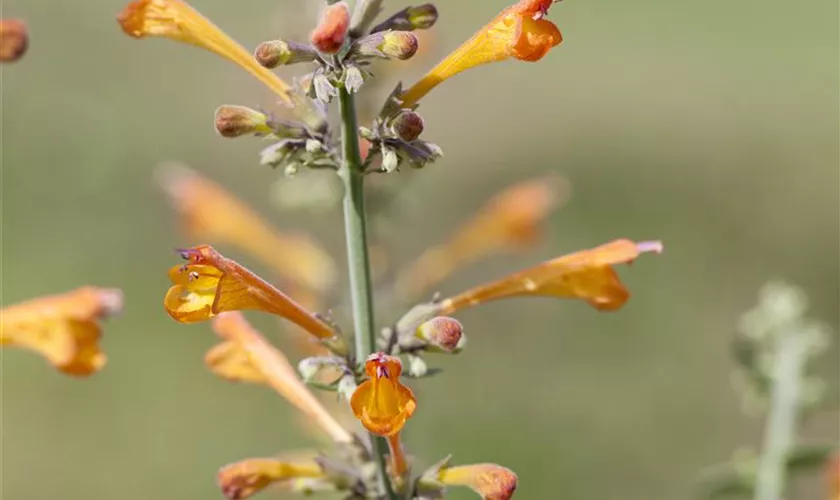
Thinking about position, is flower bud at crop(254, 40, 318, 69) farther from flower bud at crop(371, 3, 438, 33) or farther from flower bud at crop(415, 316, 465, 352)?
flower bud at crop(415, 316, 465, 352)

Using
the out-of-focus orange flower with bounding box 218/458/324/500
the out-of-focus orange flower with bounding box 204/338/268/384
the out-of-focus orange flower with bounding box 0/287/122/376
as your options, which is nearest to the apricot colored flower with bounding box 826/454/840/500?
the out-of-focus orange flower with bounding box 218/458/324/500

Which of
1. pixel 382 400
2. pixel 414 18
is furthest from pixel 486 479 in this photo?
pixel 414 18

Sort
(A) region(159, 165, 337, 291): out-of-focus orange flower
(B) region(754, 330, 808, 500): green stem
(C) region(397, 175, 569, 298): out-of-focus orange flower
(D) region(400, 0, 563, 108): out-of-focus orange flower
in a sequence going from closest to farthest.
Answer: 1. (D) region(400, 0, 563, 108): out-of-focus orange flower
2. (B) region(754, 330, 808, 500): green stem
3. (C) region(397, 175, 569, 298): out-of-focus orange flower
4. (A) region(159, 165, 337, 291): out-of-focus orange flower

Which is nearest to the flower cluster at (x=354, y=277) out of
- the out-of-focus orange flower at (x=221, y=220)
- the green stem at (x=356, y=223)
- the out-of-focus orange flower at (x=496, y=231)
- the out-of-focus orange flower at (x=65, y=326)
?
the green stem at (x=356, y=223)

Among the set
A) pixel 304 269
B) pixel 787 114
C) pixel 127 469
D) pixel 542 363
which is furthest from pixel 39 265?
pixel 787 114

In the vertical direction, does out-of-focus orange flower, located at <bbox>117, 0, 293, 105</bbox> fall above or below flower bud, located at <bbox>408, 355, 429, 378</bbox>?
above

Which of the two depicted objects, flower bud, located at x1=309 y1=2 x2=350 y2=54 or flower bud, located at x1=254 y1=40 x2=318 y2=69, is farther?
flower bud, located at x1=254 y1=40 x2=318 y2=69

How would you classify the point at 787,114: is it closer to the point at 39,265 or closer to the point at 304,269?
the point at 39,265
